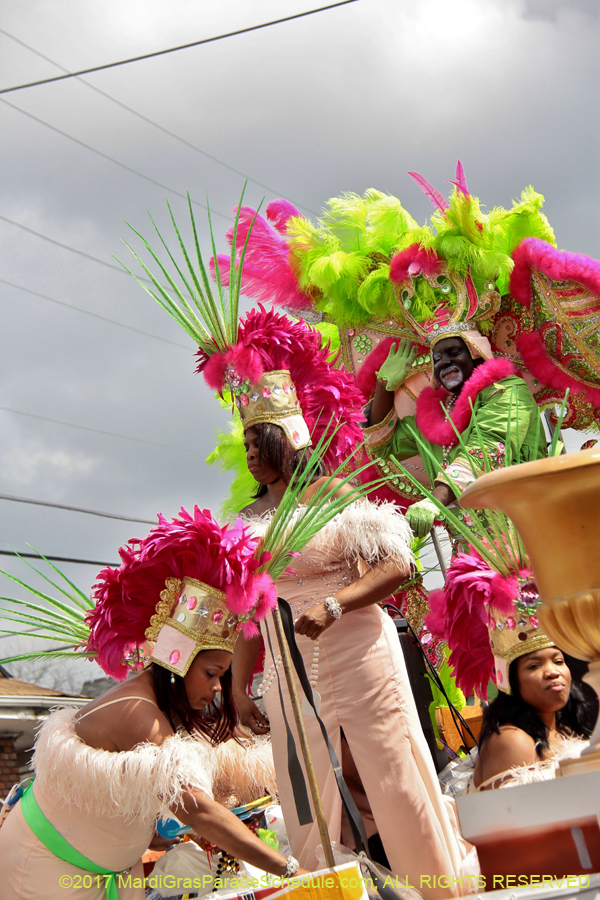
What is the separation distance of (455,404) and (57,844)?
8.43 feet

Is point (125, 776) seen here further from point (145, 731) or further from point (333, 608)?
point (333, 608)

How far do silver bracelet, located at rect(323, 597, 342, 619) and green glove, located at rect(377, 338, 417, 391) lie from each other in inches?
82.8

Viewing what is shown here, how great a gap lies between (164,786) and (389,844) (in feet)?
2.43

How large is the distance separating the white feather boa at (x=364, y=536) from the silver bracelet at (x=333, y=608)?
22 cm

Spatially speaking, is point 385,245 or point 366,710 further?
point 385,245

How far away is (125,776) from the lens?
1.94 metres

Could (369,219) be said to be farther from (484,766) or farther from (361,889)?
(361,889)

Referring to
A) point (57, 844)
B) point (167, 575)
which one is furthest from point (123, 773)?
point (167, 575)

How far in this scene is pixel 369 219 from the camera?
4234 mm

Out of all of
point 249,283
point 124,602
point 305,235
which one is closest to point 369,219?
point 305,235

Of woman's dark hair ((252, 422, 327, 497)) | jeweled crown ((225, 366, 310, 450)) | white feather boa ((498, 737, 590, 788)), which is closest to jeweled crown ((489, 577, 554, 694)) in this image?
white feather boa ((498, 737, 590, 788))

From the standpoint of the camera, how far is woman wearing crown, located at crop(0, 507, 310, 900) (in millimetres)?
1952

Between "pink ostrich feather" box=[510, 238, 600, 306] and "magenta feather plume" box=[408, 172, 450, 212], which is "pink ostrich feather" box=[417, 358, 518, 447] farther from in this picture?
"magenta feather plume" box=[408, 172, 450, 212]

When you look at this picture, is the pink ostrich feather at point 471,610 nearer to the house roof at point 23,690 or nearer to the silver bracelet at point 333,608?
the silver bracelet at point 333,608
